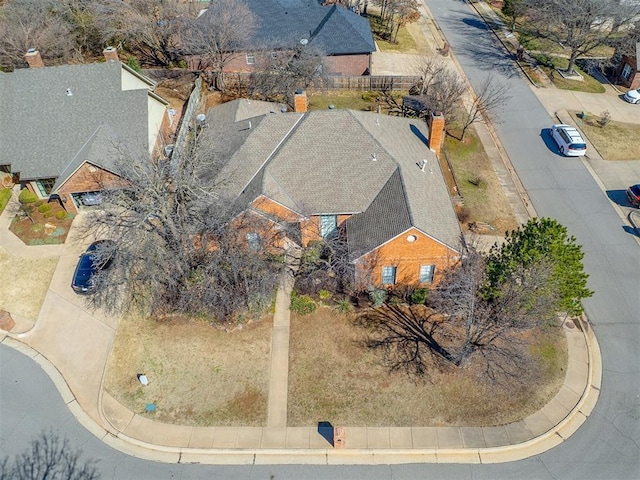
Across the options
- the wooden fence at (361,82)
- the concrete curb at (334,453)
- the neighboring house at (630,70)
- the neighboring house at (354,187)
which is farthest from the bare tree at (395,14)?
the concrete curb at (334,453)

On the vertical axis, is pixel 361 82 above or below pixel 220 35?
below

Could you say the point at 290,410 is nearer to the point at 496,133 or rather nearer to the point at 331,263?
the point at 331,263

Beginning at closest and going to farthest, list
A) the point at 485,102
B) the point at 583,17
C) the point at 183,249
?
the point at 183,249, the point at 485,102, the point at 583,17

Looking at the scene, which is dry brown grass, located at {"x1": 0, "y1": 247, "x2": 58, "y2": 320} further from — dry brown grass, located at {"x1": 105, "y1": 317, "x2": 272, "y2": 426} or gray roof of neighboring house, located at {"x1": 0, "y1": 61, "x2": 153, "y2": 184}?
gray roof of neighboring house, located at {"x1": 0, "y1": 61, "x2": 153, "y2": 184}

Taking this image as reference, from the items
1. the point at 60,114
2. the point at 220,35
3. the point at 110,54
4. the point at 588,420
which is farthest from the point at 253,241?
the point at 220,35

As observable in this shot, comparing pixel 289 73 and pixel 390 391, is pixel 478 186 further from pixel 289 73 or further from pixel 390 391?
pixel 289 73

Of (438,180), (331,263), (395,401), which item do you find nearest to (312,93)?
(438,180)

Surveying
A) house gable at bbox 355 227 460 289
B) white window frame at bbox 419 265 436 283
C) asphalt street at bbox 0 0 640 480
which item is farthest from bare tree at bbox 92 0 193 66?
white window frame at bbox 419 265 436 283
